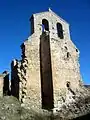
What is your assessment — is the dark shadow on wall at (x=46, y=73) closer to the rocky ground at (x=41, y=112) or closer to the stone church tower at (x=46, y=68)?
the stone church tower at (x=46, y=68)

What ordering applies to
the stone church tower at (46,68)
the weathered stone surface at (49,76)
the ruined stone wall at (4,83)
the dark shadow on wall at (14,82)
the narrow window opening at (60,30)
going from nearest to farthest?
the weathered stone surface at (49,76), the stone church tower at (46,68), the dark shadow on wall at (14,82), the ruined stone wall at (4,83), the narrow window opening at (60,30)

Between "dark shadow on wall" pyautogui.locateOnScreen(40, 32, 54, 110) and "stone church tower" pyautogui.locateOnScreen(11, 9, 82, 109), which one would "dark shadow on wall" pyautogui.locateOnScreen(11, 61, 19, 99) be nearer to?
"stone church tower" pyautogui.locateOnScreen(11, 9, 82, 109)

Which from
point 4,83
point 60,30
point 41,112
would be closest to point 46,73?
point 41,112

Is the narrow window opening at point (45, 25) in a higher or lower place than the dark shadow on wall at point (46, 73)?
higher

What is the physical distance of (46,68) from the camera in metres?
20.0

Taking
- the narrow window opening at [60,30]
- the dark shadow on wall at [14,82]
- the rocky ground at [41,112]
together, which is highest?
the narrow window opening at [60,30]

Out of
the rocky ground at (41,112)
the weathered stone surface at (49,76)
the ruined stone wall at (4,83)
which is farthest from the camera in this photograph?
the ruined stone wall at (4,83)

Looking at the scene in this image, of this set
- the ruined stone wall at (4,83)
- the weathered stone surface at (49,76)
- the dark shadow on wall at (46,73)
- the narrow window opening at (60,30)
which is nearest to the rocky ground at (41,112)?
the weathered stone surface at (49,76)

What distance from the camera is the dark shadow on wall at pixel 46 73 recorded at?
19141 mm

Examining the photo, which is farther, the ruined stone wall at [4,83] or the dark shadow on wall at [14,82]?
the ruined stone wall at [4,83]

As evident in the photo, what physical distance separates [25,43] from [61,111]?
5.73 metres

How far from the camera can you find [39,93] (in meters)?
19.3

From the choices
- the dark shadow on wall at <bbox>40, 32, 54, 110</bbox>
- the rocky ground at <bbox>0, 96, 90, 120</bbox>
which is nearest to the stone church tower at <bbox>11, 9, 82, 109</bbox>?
the dark shadow on wall at <bbox>40, 32, 54, 110</bbox>

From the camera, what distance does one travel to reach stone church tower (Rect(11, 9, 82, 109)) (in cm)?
1909
